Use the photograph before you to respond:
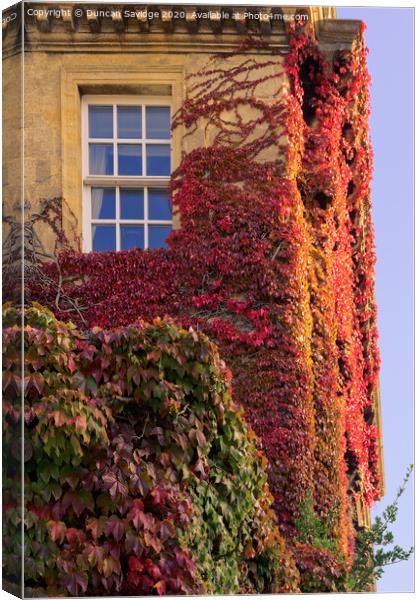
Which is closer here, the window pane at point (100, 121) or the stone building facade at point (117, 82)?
the stone building facade at point (117, 82)

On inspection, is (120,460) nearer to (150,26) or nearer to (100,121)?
(100,121)

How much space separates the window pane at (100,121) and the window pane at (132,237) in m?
0.80

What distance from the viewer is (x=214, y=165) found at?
10.9 meters

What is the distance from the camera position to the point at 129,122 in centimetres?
1075

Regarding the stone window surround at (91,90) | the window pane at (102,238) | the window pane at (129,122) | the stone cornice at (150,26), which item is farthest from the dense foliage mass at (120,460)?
the stone cornice at (150,26)

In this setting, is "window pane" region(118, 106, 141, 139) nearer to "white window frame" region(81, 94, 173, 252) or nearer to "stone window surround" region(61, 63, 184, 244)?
"white window frame" region(81, 94, 173, 252)

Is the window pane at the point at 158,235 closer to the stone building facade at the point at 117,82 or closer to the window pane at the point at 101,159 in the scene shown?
the stone building facade at the point at 117,82

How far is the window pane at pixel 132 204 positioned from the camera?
1059 cm

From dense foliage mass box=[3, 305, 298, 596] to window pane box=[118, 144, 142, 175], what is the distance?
1.82 m

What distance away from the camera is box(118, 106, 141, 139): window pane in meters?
10.7

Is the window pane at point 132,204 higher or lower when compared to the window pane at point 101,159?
lower

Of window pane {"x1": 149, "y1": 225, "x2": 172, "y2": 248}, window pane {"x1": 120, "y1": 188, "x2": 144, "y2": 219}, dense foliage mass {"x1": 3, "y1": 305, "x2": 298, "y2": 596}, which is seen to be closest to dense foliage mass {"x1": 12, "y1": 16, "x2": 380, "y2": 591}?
window pane {"x1": 149, "y1": 225, "x2": 172, "y2": 248}

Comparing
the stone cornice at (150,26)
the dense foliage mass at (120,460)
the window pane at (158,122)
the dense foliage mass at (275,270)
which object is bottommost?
the dense foliage mass at (120,460)

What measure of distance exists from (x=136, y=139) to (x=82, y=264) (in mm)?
1128
